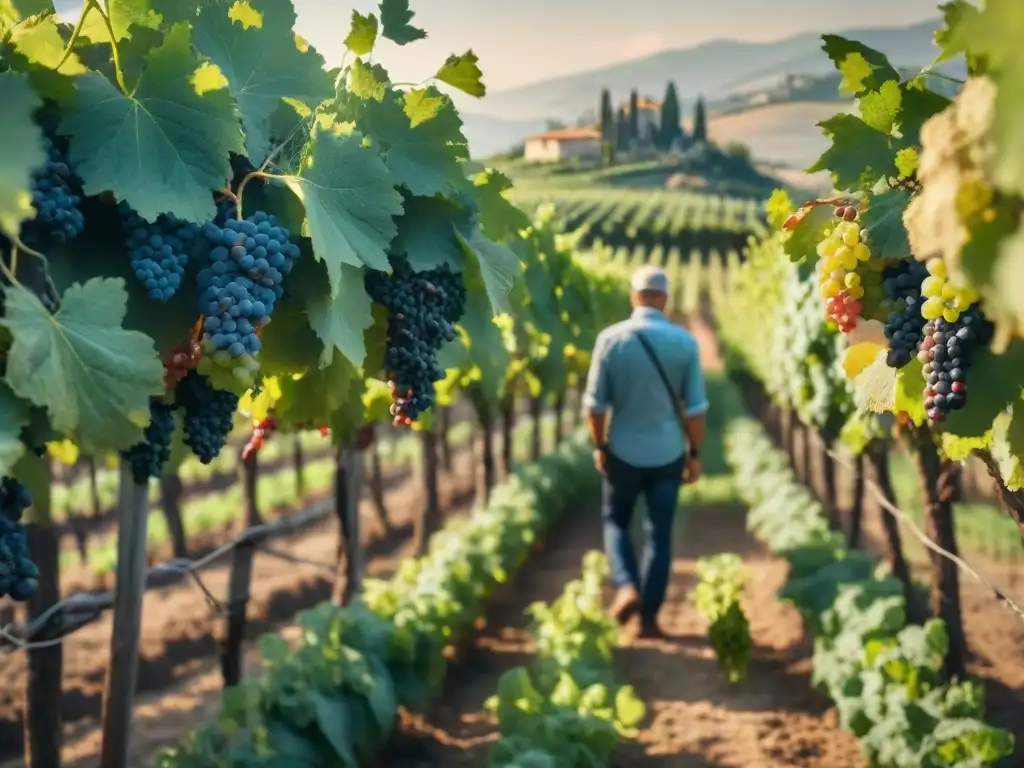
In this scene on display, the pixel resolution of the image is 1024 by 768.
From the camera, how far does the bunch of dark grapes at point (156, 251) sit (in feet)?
5.31

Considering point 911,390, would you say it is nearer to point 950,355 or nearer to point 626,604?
point 950,355

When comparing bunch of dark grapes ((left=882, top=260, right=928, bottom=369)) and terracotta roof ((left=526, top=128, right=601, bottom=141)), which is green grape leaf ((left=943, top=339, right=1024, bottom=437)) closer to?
bunch of dark grapes ((left=882, top=260, right=928, bottom=369))

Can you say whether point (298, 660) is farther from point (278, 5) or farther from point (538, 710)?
point (278, 5)

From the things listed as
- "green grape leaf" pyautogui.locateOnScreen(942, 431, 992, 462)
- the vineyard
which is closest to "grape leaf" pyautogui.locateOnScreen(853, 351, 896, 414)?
the vineyard

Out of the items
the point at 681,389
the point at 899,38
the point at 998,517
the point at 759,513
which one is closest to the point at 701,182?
the point at 899,38

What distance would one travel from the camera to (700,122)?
103ft

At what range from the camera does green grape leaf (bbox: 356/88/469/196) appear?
1.98 metres

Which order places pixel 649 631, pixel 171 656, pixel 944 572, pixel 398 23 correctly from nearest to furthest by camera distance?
pixel 398 23 < pixel 944 572 < pixel 649 631 < pixel 171 656

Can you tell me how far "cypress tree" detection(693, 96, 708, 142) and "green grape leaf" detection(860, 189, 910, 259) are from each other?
3020cm

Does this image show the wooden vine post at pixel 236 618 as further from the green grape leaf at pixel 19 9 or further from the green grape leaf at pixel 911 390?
the green grape leaf at pixel 911 390

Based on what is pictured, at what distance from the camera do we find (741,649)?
4434 mm

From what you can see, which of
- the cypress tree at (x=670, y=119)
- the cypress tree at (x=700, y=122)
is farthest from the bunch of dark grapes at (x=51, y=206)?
the cypress tree at (x=700, y=122)

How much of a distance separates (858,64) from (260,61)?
1.06 m

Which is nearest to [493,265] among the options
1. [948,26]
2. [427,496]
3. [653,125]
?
[948,26]
